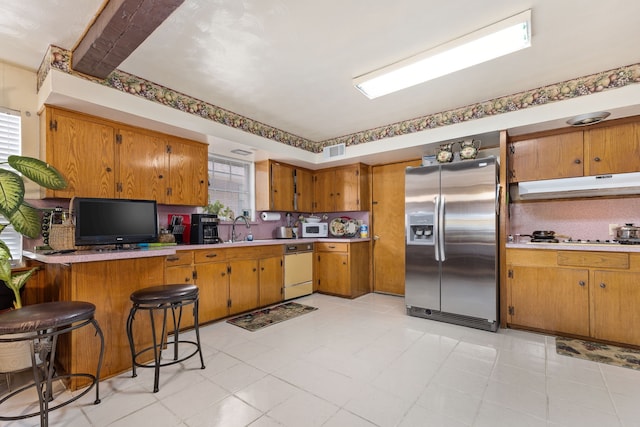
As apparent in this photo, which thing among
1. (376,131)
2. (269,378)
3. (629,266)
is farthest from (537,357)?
(376,131)

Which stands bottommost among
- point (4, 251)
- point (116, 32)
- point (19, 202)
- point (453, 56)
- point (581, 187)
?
point (4, 251)

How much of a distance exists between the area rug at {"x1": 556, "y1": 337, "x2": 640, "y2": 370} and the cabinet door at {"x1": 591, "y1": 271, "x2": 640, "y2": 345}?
11 cm

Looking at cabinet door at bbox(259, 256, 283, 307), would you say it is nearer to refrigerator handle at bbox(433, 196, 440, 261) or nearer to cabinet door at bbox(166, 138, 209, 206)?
cabinet door at bbox(166, 138, 209, 206)

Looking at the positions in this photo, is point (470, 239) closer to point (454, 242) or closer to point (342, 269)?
point (454, 242)

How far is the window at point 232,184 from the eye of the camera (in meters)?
4.41

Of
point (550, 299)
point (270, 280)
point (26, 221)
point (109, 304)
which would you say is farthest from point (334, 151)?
point (26, 221)

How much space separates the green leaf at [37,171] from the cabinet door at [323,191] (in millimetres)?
3819

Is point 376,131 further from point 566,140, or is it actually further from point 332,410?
point 332,410

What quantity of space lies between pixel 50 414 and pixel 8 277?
1026mm

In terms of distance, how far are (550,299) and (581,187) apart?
132cm

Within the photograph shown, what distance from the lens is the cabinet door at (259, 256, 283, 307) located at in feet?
13.6

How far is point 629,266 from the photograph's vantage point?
9.23ft

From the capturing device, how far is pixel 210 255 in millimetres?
3518

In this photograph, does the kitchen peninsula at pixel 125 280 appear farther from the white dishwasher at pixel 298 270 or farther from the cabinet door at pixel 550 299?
the cabinet door at pixel 550 299
